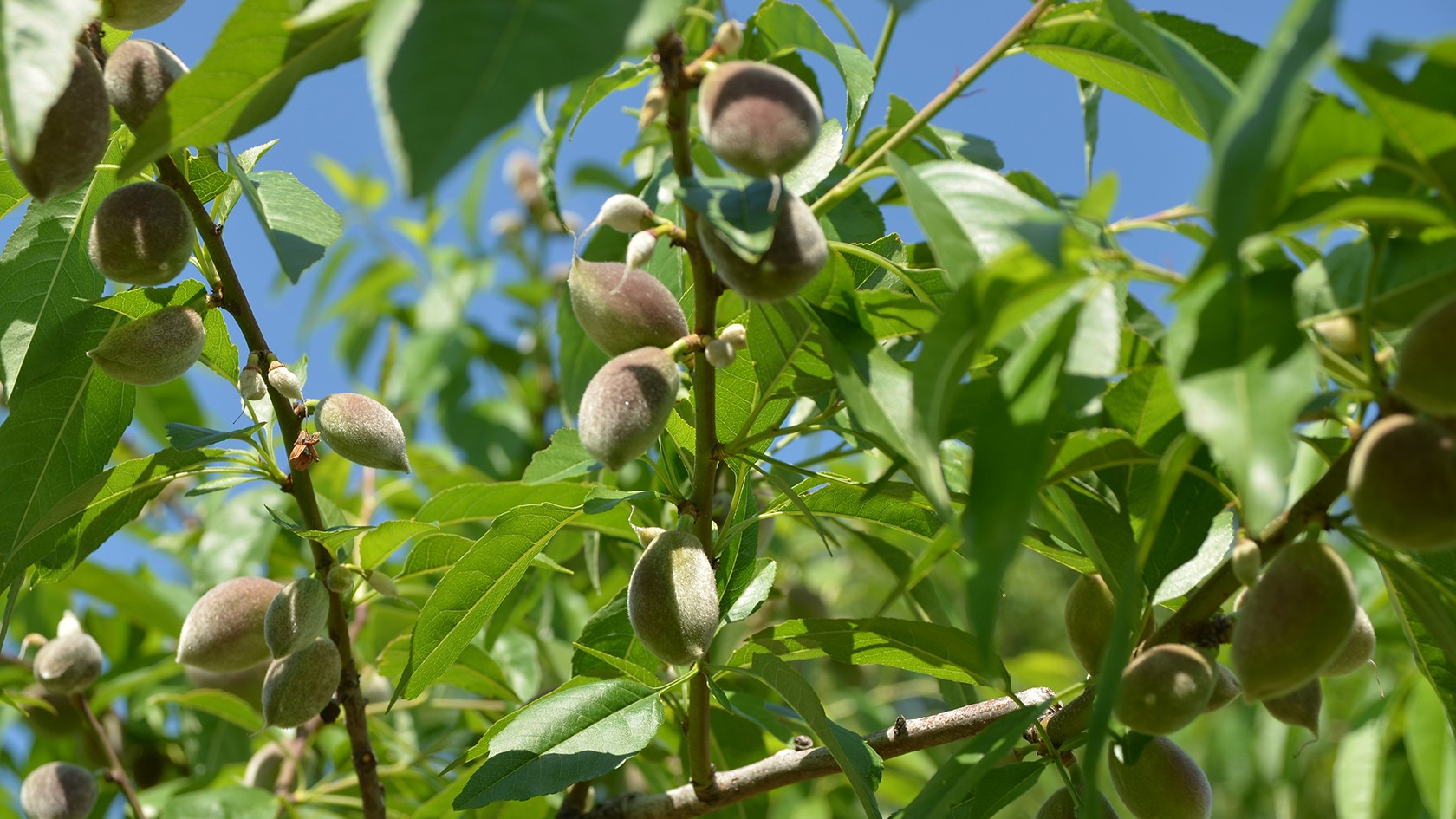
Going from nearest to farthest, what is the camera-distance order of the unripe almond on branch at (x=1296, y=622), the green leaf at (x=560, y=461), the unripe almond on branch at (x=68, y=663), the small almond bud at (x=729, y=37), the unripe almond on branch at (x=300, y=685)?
the unripe almond on branch at (x=1296, y=622) → the small almond bud at (x=729, y=37) → the unripe almond on branch at (x=300, y=685) → the green leaf at (x=560, y=461) → the unripe almond on branch at (x=68, y=663)

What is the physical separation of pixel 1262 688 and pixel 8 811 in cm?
206

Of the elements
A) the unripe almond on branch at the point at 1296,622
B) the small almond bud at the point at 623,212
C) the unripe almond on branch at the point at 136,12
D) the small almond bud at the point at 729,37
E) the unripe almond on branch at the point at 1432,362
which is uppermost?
the unripe almond on branch at the point at 136,12

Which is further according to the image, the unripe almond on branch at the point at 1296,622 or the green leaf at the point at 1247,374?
the unripe almond on branch at the point at 1296,622

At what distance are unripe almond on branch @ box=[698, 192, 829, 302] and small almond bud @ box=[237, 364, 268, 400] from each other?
1.91 ft

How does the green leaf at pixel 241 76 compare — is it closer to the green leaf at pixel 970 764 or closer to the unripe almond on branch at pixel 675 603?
the unripe almond on branch at pixel 675 603

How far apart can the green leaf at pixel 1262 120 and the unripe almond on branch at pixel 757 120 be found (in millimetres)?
322

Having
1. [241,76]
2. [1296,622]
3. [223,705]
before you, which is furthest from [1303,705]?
[223,705]

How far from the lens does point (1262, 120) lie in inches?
24.1

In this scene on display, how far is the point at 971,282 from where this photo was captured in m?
0.75

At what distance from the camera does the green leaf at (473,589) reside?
125cm

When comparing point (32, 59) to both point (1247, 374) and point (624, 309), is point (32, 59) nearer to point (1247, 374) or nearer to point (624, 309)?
point (624, 309)

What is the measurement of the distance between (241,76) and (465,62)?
31cm

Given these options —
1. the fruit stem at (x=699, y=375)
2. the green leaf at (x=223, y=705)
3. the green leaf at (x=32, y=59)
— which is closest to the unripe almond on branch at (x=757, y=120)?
the fruit stem at (x=699, y=375)

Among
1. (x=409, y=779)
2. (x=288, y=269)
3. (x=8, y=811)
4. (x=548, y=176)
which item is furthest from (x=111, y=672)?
(x=288, y=269)
